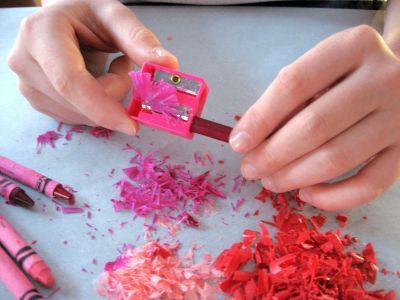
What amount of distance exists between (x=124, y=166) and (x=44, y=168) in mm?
140

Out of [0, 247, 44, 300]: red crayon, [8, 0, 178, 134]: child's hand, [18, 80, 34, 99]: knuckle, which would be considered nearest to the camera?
[0, 247, 44, 300]: red crayon

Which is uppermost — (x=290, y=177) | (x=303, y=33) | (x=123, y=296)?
(x=303, y=33)

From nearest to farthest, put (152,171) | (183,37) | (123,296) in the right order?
(123,296), (152,171), (183,37)

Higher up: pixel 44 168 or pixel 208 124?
pixel 208 124

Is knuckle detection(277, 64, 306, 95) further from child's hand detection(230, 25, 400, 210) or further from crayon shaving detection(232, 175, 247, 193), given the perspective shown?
crayon shaving detection(232, 175, 247, 193)

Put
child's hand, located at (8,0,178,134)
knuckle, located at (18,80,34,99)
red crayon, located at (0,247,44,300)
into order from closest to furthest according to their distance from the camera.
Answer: red crayon, located at (0,247,44,300) → child's hand, located at (8,0,178,134) → knuckle, located at (18,80,34,99)

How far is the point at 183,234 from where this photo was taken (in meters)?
0.65

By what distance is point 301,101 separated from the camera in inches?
23.0

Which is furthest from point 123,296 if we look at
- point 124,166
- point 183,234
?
point 124,166

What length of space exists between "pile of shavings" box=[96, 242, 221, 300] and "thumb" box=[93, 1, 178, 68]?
0.94 ft

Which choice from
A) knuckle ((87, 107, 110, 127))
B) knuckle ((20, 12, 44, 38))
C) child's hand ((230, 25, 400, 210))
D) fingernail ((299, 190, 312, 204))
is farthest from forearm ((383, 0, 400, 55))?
knuckle ((20, 12, 44, 38))

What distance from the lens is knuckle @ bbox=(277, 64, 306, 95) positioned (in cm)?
56

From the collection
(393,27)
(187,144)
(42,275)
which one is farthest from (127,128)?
(393,27)

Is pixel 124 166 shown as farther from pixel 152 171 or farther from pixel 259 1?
pixel 259 1
